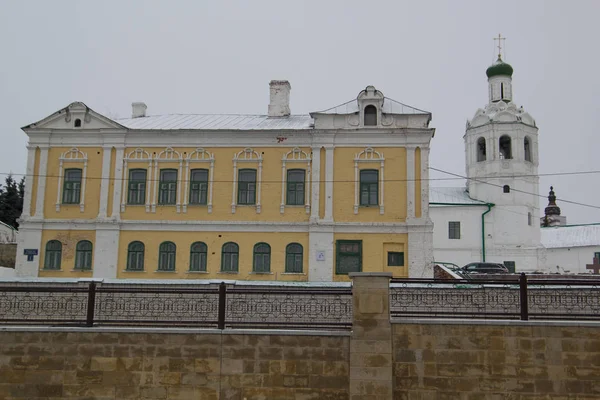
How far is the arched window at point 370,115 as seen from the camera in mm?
24933

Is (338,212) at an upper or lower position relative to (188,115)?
lower

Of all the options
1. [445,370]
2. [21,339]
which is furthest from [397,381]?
[21,339]

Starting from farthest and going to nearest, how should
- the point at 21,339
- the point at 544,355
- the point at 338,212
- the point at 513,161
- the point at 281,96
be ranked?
the point at 513,161 → the point at 281,96 → the point at 338,212 → the point at 21,339 → the point at 544,355

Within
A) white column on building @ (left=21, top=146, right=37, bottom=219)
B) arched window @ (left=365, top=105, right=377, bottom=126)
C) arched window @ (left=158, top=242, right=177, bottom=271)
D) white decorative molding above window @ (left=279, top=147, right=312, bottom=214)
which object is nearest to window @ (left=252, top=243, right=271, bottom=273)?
white decorative molding above window @ (left=279, top=147, right=312, bottom=214)

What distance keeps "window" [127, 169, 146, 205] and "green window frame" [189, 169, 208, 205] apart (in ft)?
6.39

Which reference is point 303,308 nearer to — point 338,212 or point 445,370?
point 445,370

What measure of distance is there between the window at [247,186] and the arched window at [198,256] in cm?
231

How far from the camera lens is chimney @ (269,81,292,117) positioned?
27.7 m

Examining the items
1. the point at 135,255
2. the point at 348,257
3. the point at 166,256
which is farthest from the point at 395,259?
the point at 135,255

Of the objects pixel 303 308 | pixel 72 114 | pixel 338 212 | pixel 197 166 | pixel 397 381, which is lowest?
pixel 397 381

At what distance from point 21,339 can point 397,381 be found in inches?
244

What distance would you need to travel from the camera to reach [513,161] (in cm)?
3869

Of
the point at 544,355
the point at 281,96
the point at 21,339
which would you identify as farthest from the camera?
the point at 281,96

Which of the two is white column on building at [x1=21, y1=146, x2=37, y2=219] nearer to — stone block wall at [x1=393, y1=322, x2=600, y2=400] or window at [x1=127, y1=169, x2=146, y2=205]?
window at [x1=127, y1=169, x2=146, y2=205]
